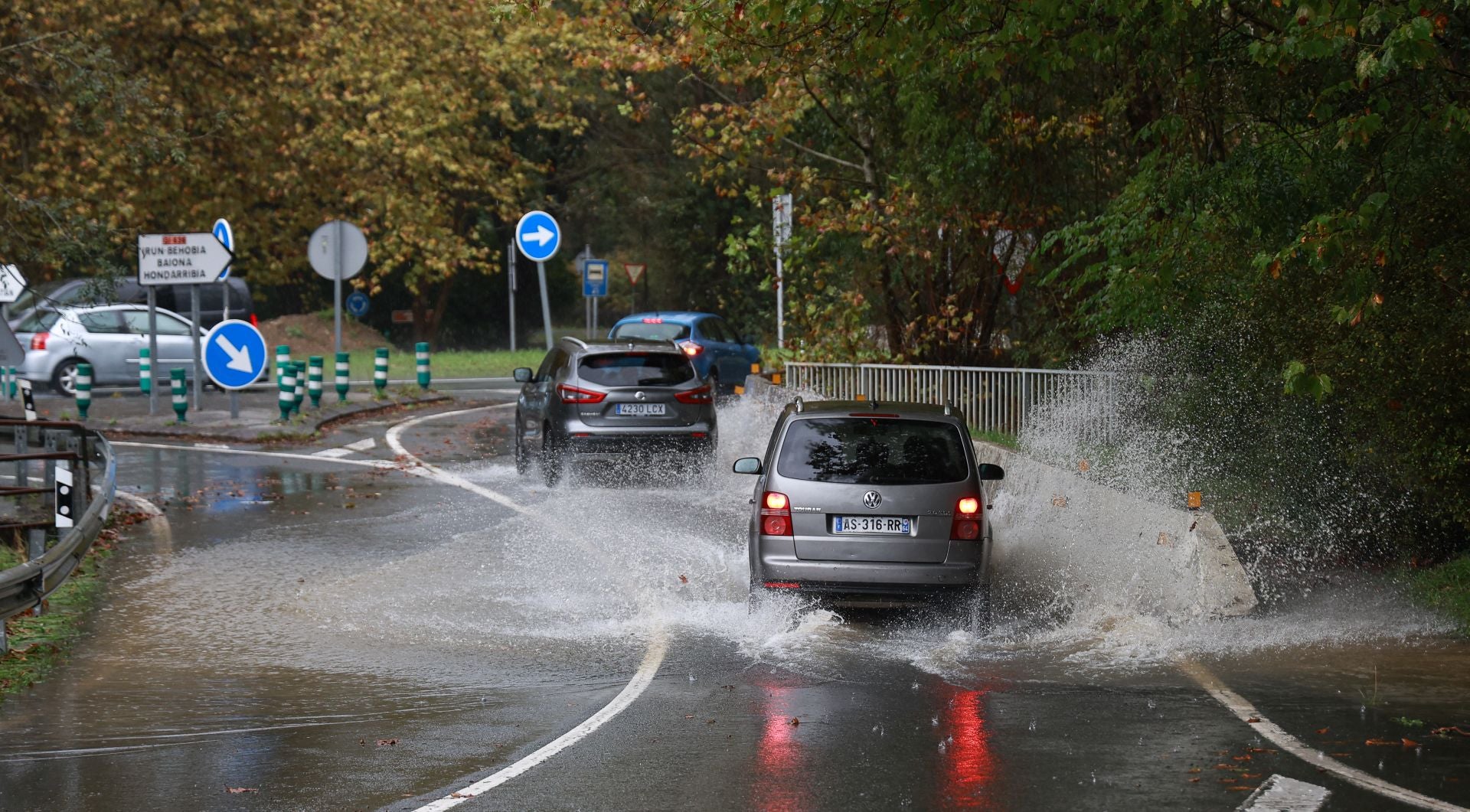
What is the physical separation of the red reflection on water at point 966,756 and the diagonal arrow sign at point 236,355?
16.6m

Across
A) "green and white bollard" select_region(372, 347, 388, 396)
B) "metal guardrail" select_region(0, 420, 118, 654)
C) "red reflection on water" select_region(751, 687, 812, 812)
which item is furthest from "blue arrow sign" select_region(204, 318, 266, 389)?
"red reflection on water" select_region(751, 687, 812, 812)

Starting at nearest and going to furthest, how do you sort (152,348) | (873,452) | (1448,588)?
(873,452) < (1448,588) < (152,348)

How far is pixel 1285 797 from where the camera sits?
6.81 meters

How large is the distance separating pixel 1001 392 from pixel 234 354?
1080 cm

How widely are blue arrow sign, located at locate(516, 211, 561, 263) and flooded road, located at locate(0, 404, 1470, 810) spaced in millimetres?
13460

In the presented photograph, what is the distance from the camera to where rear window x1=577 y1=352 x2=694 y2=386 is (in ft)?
61.8

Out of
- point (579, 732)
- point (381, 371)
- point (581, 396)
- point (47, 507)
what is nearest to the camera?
point (579, 732)

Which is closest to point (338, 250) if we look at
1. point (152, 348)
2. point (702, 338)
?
point (152, 348)

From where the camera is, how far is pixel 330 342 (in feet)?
172

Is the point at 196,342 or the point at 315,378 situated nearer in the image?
the point at 196,342

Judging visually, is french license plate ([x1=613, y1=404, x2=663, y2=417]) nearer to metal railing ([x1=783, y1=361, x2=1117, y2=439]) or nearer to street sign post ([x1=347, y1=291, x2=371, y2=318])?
metal railing ([x1=783, y1=361, x2=1117, y2=439])

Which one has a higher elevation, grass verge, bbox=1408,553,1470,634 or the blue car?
the blue car

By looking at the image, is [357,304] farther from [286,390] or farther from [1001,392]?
[1001,392]

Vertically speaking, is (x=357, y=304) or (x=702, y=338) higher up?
(x=357, y=304)
